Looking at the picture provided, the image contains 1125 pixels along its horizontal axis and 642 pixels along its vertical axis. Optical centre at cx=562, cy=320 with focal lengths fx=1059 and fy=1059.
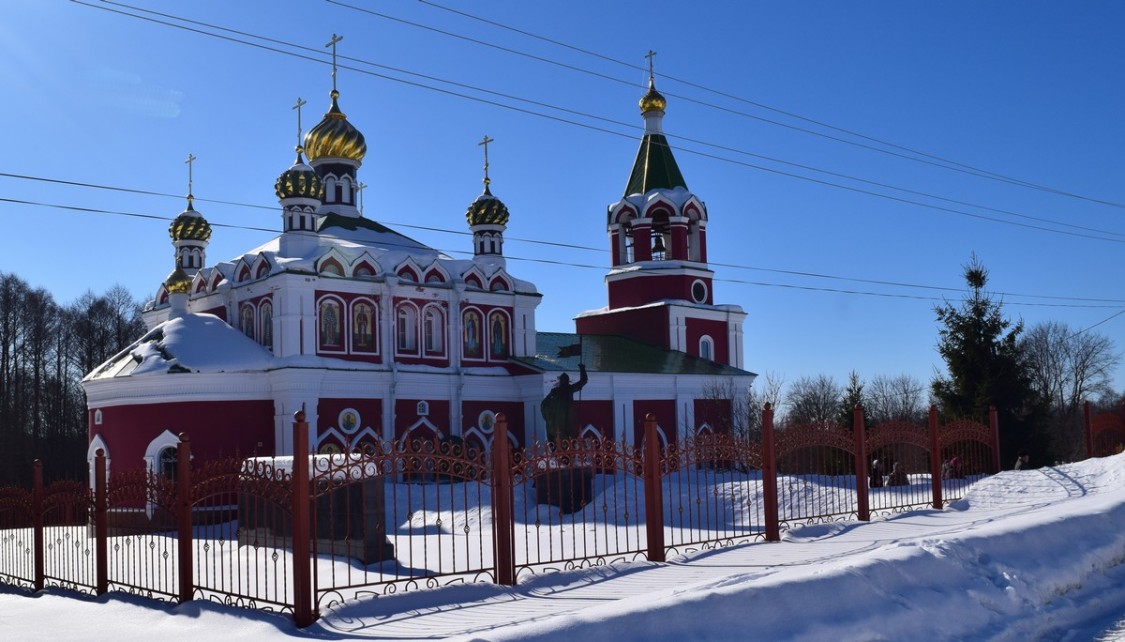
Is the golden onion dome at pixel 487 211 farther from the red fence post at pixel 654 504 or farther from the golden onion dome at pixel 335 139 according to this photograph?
the red fence post at pixel 654 504

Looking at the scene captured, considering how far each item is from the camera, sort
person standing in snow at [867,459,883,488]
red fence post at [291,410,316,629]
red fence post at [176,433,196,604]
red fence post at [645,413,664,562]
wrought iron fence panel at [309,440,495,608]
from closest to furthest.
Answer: red fence post at [291,410,316,629], wrought iron fence panel at [309,440,495,608], red fence post at [176,433,196,604], red fence post at [645,413,664,562], person standing in snow at [867,459,883,488]

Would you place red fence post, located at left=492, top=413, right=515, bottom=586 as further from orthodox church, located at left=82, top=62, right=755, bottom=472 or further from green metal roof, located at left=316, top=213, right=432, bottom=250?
green metal roof, located at left=316, top=213, right=432, bottom=250

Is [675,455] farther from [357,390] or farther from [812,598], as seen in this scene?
[357,390]

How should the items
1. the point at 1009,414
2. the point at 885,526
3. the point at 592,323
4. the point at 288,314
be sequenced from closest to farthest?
the point at 885,526, the point at 288,314, the point at 1009,414, the point at 592,323

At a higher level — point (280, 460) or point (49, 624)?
point (280, 460)

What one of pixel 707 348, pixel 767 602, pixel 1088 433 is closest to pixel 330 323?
pixel 707 348

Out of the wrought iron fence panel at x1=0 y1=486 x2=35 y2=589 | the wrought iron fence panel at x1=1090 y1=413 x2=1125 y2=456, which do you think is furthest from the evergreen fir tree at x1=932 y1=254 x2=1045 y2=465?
the wrought iron fence panel at x1=0 y1=486 x2=35 y2=589

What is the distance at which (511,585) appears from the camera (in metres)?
9.12

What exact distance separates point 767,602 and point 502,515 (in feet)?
8.09

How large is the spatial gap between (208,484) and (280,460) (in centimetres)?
426

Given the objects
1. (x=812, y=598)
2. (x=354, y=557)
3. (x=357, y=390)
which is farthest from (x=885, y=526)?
(x=357, y=390)

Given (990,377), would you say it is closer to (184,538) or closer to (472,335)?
(472,335)

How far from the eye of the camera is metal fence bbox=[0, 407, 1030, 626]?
8594mm

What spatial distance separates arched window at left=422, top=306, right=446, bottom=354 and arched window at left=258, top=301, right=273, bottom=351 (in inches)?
144
